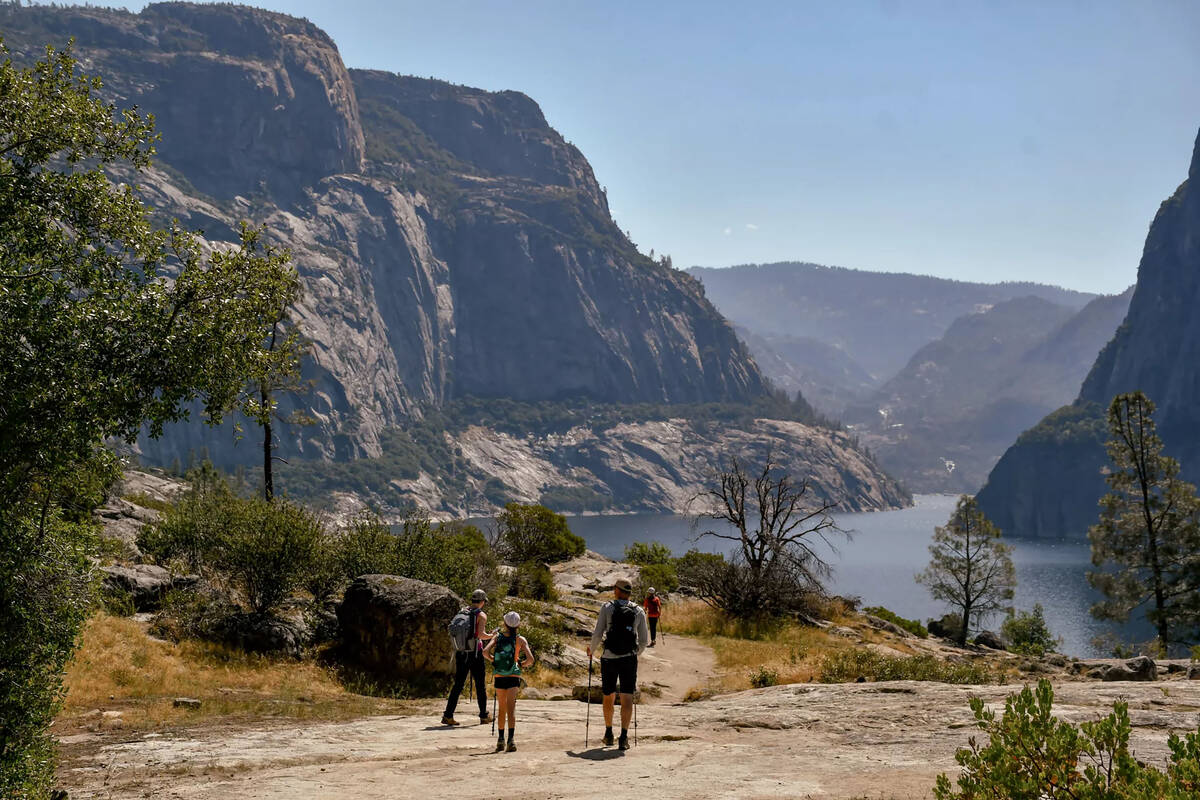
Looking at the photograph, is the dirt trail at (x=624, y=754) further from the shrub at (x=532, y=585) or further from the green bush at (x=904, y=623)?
the green bush at (x=904, y=623)

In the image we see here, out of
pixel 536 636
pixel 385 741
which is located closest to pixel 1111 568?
pixel 536 636

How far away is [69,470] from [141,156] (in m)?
6.79

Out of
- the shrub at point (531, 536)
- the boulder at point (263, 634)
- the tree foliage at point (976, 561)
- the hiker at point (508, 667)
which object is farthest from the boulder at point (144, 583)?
the tree foliage at point (976, 561)

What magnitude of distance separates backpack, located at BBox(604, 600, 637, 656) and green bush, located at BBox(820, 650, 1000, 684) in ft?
27.8

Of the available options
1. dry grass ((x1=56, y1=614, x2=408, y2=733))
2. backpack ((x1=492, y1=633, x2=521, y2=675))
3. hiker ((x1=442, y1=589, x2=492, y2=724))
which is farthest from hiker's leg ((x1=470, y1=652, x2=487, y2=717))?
dry grass ((x1=56, y1=614, x2=408, y2=733))

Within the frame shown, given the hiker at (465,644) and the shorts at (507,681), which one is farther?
the hiker at (465,644)

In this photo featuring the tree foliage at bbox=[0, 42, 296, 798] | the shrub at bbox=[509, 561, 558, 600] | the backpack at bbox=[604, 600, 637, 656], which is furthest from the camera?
the shrub at bbox=[509, 561, 558, 600]

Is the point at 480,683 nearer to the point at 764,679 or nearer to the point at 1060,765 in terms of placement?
the point at 764,679

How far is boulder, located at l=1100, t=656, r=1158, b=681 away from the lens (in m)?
20.7

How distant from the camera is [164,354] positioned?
13031mm

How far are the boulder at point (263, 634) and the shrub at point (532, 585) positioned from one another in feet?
43.0

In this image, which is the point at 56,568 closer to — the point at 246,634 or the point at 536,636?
the point at 246,634

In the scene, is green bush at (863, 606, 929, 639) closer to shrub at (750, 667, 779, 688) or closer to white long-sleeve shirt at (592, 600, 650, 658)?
shrub at (750, 667, 779, 688)

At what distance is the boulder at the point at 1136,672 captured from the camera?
20719 mm
